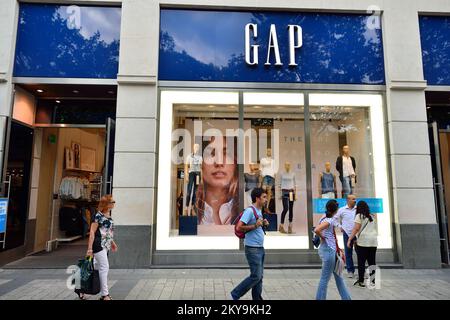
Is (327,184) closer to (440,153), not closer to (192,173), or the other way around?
(440,153)

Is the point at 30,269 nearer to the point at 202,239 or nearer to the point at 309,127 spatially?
the point at 202,239

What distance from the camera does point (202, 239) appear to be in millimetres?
8070

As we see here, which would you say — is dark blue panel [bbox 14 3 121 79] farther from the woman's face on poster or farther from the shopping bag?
Result: the shopping bag

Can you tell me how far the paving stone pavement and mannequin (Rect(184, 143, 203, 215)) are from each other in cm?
230

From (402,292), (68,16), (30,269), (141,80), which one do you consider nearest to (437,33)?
(402,292)

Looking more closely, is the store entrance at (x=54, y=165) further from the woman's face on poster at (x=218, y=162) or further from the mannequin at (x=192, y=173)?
the woman's face on poster at (x=218, y=162)

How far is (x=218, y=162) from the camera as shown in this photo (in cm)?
945

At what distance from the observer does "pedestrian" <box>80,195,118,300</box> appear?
503 centimetres

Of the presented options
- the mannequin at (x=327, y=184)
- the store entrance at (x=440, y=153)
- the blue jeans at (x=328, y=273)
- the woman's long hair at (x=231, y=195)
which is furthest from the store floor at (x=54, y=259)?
the store entrance at (x=440, y=153)

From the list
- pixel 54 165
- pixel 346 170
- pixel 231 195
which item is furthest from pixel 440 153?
pixel 54 165

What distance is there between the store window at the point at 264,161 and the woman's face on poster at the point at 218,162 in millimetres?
31

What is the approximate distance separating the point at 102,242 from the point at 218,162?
4.89 m

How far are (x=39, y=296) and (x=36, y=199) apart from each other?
442cm

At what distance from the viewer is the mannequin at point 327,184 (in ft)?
28.0
